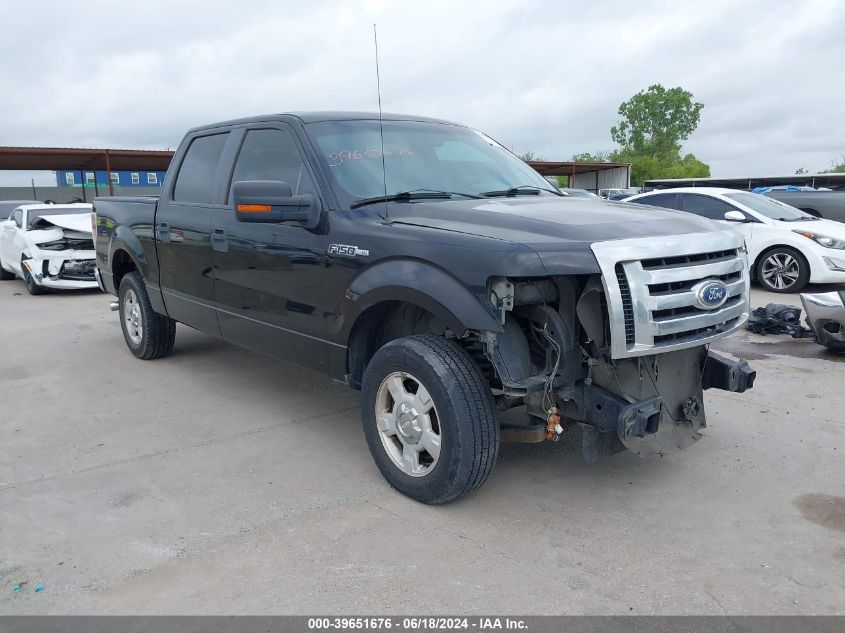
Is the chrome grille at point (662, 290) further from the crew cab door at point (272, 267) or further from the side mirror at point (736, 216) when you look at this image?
the side mirror at point (736, 216)

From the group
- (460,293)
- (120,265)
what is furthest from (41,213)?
(460,293)

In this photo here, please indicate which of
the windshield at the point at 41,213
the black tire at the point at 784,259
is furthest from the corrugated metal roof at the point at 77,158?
the black tire at the point at 784,259

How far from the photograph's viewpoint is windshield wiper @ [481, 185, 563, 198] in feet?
13.8

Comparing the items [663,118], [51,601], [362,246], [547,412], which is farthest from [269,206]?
[663,118]

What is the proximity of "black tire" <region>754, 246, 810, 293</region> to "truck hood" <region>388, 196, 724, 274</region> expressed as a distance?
278 inches

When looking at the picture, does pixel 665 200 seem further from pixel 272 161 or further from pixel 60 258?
pixel 60 258

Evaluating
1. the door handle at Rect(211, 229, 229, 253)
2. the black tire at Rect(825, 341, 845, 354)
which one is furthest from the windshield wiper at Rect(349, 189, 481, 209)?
the black tire at Rect(825, 341, 845, 354)

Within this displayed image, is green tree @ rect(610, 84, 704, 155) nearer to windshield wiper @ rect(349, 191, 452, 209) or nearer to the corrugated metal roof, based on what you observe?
the corrugated metal roof

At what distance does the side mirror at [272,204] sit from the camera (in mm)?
3756

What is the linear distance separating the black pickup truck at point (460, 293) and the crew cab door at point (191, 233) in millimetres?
234

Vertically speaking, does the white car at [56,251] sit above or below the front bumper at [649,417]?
above

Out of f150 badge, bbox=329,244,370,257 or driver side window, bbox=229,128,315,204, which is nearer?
f150 badge, bbox=329,244,370,257

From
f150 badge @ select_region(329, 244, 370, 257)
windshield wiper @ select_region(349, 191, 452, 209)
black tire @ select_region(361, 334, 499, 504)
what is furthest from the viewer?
windshield wiper @ select_region(349, 191, 452, 209)

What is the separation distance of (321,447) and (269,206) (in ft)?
5.03
